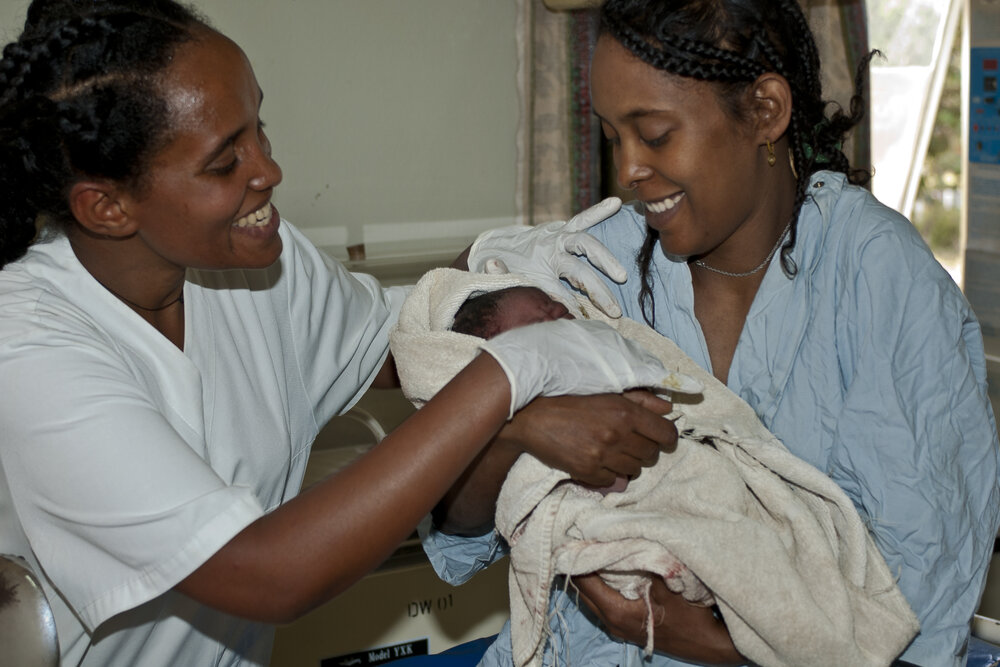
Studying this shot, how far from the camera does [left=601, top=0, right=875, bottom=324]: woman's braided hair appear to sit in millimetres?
1207

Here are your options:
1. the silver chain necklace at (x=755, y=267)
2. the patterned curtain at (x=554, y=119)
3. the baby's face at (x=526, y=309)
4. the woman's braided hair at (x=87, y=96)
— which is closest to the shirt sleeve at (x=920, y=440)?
the silver chain necklace at (x=755, y=267)

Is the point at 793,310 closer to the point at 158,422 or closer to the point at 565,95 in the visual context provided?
the point at 158,422

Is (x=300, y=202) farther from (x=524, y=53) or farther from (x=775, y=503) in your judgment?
(x=775, y=503)

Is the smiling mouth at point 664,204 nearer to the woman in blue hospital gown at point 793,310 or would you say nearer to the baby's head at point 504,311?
the woman in blue hospital gown at point 793,310

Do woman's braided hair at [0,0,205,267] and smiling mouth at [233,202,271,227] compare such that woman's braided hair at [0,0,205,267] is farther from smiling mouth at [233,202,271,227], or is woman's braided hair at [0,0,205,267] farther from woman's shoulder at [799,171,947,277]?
woman's shoulder at [799,171,947,277]

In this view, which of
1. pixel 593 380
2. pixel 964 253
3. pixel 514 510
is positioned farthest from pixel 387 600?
pixel 964 253

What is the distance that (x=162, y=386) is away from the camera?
130cm

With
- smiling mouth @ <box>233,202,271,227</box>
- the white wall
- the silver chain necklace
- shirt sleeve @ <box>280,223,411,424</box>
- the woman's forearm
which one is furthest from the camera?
the white wall

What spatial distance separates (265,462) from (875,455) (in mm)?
856

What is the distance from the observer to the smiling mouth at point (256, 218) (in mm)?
1247

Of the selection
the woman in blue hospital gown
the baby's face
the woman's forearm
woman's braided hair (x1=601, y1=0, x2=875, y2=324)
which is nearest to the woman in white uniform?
the woman's forearm

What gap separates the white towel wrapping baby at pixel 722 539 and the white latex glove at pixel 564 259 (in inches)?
7.6

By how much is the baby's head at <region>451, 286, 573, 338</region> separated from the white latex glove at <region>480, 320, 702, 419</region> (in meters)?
0.08

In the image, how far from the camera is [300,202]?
2217 mm
